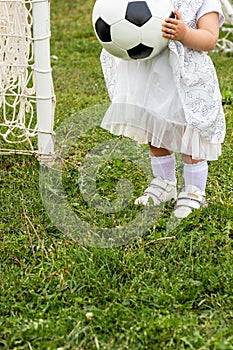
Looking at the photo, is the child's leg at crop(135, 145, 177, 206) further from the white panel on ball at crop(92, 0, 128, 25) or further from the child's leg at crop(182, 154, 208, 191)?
the white panel on ball at crop(92, 0, 128, 25)

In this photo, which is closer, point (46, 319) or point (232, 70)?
point (46, 319)

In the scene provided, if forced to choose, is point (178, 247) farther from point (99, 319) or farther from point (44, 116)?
point (44, 116)

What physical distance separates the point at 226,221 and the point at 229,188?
0.35 m

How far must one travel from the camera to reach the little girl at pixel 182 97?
237 centimetres

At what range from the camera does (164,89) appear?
2434 mm

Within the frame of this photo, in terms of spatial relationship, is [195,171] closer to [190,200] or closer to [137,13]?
[190,200]

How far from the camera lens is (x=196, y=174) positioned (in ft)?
8.57

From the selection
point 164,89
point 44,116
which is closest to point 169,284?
point 164,89

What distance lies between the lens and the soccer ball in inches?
89.0

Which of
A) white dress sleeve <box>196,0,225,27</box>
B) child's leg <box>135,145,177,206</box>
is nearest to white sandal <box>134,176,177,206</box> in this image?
child's leg <box>135,145,177,206</box>

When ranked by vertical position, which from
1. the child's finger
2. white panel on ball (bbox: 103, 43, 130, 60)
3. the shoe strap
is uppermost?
the child's finger

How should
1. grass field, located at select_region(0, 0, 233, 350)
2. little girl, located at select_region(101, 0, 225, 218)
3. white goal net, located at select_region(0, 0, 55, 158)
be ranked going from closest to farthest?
grass field, located at select_region(0, 0, 233, 350)
little girl, located at select_region(101, 0, 225, 218)
white goal net, located at select_region(0, 0, 55, 158)

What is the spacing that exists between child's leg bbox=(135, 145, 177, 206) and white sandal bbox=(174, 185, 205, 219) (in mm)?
74

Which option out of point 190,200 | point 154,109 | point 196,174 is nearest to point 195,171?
point 196,174
